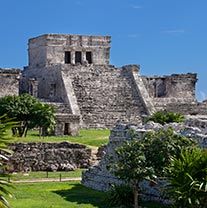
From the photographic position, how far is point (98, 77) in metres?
42.3

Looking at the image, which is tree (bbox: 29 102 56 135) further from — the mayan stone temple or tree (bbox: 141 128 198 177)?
tree (bbox: 141 128 198 177)

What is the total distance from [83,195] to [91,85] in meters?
23.8

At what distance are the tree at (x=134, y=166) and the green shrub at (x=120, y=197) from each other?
351 millimetres

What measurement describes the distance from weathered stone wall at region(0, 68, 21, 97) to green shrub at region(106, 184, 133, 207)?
24.8 m

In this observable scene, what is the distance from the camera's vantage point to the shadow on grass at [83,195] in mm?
16684

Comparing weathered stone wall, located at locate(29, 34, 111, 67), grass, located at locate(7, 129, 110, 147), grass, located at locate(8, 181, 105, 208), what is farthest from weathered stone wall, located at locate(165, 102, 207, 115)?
grass, located at locate(8, 181, 105, 208)

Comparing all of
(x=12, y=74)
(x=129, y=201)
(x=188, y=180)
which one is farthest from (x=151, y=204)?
(x=12, y=74)

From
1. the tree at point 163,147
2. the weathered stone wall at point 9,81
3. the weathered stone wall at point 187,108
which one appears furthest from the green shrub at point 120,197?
the weathered stone wall at point 187,108

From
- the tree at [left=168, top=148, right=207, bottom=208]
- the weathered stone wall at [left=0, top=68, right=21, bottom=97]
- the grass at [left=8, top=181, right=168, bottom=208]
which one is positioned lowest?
the grass at [left=8, top=181, right=168, bottom=208]

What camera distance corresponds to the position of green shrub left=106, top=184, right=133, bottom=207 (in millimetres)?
16203

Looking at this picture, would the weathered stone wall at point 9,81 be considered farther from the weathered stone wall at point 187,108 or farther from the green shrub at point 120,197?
the green shrub at point 120,197

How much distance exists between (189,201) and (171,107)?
29.7 m

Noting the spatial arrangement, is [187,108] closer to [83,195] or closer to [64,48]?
[64,48]

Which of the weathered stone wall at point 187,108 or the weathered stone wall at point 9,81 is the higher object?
the weathered stone wall at point 9,81
